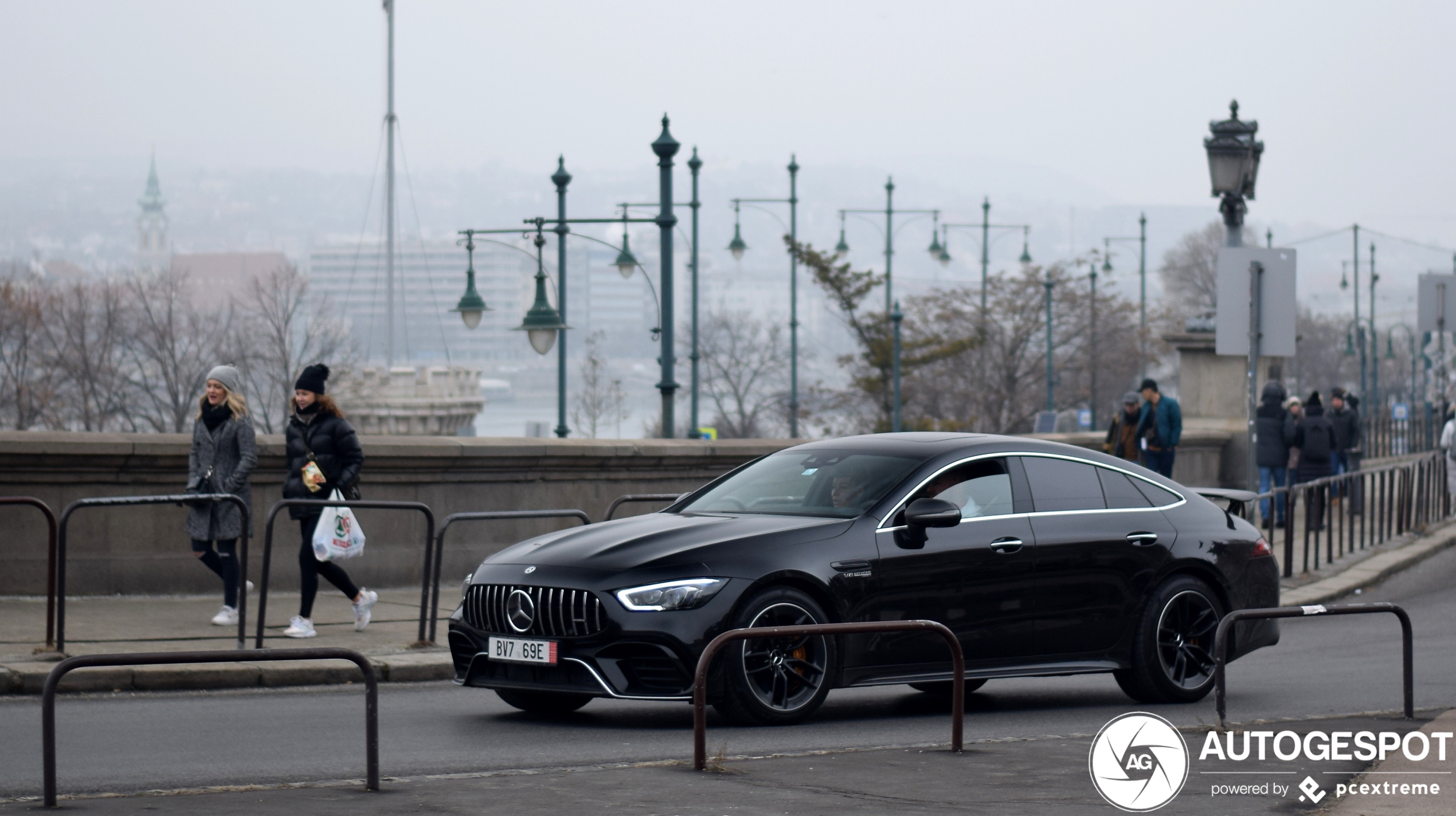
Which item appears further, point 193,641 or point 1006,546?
point 193,641

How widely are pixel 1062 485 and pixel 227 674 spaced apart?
4.88 m

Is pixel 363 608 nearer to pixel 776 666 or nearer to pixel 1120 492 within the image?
pixel 776 666

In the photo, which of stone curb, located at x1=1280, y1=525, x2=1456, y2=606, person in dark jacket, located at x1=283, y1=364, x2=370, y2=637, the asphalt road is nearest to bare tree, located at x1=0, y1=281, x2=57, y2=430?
stone curb, located at x1=1280, y1=525, x2=1456, y2=606

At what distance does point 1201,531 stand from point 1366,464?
2477 centimetres

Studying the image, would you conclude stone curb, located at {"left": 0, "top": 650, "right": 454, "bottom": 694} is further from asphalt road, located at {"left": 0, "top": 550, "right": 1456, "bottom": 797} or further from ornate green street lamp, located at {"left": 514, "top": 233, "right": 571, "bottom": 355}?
ornate green street lamp, located at {"left": 514, "top": 233, "right": 571, "bottom": 355}

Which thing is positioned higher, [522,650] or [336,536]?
[336,536]

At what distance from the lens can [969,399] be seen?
61.0 meters

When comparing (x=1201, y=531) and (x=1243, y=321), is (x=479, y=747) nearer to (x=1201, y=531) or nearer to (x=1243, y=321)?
(x=1201, y=531)

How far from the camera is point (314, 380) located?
1148 centimetres

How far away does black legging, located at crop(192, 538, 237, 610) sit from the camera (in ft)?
37.6

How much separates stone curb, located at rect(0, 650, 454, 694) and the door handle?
11.1 feet

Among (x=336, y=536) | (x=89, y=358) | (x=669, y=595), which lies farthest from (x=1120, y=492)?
(x=89, y=358)

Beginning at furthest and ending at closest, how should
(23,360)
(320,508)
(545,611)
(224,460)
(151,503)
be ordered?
(23,360), (224,460), (320,508), (151,503), (545,611)

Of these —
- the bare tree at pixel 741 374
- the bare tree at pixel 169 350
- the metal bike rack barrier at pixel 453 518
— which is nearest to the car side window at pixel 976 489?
the metal bike rack barrier at pixel 453 518
